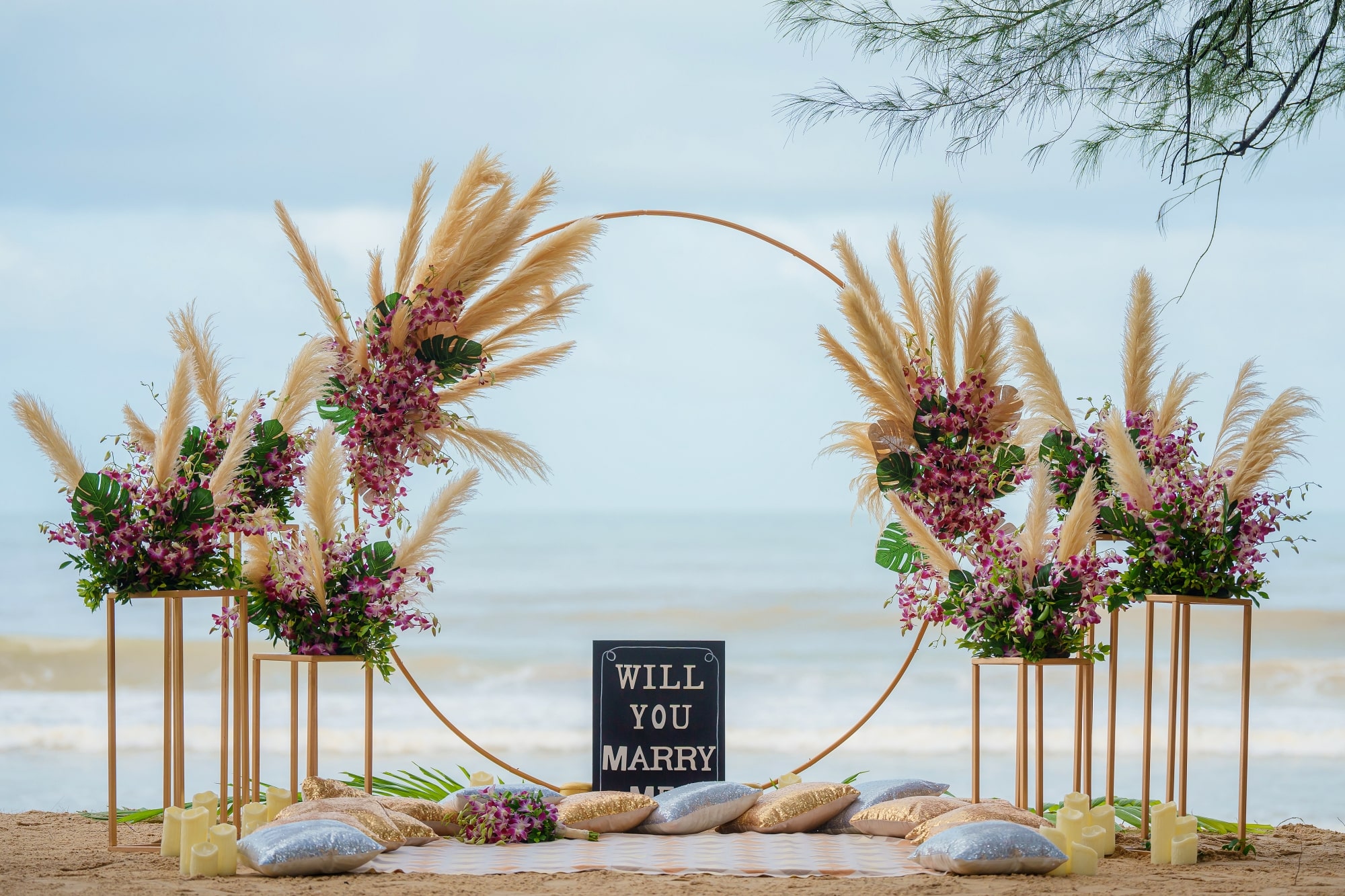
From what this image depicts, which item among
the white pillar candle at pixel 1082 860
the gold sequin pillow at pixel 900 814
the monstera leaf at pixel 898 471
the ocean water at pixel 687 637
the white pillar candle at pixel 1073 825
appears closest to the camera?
the white pillar candle at pixel 1082 860

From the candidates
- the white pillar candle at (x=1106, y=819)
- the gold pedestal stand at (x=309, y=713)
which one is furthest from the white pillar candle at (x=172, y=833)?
the white pillar candle at (x=1106, y=819)

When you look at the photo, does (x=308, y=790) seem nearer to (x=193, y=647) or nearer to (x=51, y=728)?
(x=51, y=728)

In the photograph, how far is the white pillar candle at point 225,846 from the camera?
11.5ft

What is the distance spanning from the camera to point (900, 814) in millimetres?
4082

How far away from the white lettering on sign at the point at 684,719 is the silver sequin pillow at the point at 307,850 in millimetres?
1349

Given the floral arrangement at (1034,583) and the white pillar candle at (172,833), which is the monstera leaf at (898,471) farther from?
the white pillar candle at (172,833)

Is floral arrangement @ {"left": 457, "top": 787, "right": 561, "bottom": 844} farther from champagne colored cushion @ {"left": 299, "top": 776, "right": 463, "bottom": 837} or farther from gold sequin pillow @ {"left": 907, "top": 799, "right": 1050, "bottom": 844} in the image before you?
gold sequin pillow @ {"left": 907, "top": 799, "right": 1050, "bottom": 844}

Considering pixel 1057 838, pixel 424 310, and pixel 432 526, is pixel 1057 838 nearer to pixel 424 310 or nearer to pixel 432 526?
pixel 432 526

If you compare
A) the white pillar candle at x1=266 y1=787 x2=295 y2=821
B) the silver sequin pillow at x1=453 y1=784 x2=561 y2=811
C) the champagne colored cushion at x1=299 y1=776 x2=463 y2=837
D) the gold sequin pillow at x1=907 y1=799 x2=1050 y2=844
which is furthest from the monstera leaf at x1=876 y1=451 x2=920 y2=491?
the white pillar candle at x1=266 y1=787 x2=295 y2=821

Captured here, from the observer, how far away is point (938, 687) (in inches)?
494

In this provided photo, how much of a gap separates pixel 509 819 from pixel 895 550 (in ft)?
5.70

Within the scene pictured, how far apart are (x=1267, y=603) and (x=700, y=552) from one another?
675 cm

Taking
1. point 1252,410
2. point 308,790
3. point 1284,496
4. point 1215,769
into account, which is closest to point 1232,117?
point 1252,410

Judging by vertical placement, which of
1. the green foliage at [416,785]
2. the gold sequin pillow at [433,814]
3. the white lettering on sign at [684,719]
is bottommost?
Answer: the green foliage at [416,785]
